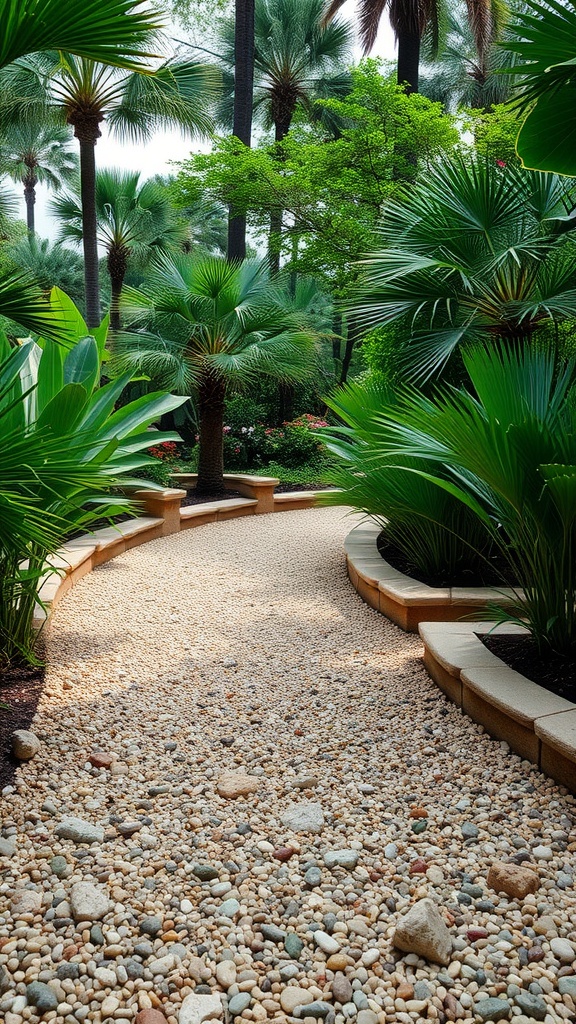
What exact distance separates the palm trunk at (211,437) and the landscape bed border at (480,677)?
4585mm

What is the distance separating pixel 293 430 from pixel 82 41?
9311 millimetres

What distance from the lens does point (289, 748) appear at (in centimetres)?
282

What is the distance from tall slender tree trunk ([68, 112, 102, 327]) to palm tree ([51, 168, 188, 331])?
2.43 meters

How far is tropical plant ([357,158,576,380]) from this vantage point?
16.5 ft

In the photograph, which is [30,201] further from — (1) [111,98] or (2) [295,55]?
(1) [111,98]

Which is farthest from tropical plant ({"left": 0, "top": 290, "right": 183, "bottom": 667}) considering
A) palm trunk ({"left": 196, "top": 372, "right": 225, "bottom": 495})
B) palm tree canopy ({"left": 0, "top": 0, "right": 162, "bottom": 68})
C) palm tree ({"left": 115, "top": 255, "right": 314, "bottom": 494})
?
palm trunk ({"left": 196, "top": 372, "right": 225, "bottom": 495})

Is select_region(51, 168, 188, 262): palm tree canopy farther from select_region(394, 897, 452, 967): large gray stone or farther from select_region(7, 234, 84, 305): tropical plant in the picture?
select_region(394, 897, 452, 967): large gray stone

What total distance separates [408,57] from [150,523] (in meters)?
10.5

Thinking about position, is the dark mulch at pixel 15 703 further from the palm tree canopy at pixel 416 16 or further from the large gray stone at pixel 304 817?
the palm tree canopy at pixel 416 16

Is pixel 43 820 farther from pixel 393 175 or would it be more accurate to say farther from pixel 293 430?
pixel 393 175

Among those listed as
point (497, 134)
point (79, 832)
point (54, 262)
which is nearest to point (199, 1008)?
point (79, 832)

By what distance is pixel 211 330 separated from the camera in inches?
322

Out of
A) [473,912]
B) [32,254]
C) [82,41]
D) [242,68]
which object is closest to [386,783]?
[473,912]

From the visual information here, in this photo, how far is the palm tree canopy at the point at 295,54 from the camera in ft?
61.7
